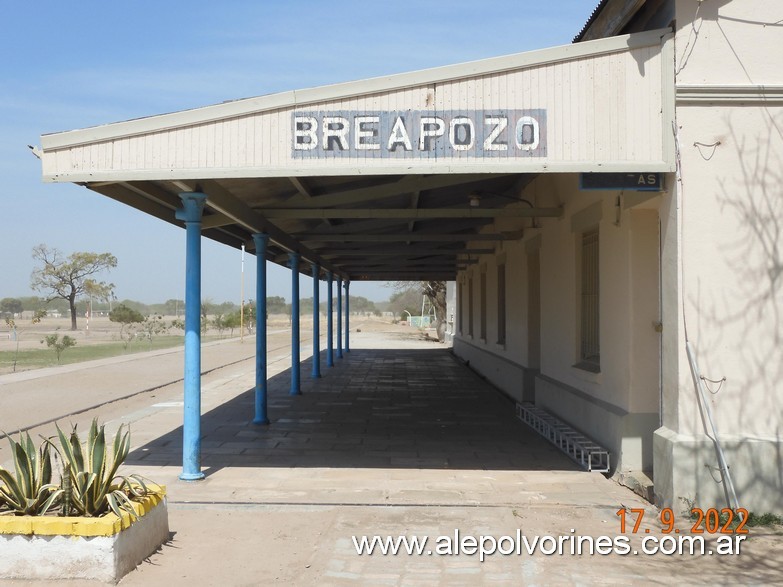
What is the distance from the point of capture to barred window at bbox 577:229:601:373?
8.87 meters

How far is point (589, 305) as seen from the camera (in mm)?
9133

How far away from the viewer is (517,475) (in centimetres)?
757

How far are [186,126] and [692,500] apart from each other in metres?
5.21

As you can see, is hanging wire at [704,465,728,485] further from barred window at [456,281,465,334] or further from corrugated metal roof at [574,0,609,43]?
barred window at [456,281,465,334]

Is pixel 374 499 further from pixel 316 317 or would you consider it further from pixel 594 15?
pixel 316 317

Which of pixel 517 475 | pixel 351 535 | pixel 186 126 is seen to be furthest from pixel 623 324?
pixel 186 126

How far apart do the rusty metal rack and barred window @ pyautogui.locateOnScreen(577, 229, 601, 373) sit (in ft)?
2.69

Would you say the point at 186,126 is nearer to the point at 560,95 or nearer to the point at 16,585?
the point at 560,95

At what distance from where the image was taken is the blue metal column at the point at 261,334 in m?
10.3

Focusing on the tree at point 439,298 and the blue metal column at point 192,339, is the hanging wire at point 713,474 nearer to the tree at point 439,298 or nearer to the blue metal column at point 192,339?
the blue metal column at point 192,339

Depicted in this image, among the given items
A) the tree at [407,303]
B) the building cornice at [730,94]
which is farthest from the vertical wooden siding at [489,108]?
the tree at [407,303]
